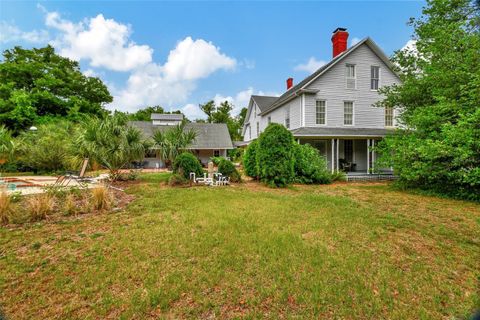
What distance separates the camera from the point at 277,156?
A: 9.88 m

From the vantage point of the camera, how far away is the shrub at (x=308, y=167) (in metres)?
11.2

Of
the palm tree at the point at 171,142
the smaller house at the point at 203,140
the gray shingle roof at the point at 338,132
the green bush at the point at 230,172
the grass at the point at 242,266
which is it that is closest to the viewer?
the grass at the point at 242,266

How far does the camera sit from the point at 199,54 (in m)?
18.2

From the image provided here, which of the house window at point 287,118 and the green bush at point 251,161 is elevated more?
the house window at point 287,118

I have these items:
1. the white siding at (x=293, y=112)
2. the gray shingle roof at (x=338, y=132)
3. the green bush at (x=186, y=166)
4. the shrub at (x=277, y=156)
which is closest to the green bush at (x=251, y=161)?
the shrub at (x=277, y=156)

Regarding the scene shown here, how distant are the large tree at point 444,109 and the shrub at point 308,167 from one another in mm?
2860

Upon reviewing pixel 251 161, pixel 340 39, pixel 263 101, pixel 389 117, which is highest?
pixel 340 39

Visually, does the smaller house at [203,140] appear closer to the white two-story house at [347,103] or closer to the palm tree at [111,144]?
the white two-story house at [347,103]

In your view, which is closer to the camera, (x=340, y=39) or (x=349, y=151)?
(x=349, y=151)

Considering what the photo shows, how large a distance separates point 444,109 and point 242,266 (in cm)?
992

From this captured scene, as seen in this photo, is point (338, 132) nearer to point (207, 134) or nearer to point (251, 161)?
point (251, 161)

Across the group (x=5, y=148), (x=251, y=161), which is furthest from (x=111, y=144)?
(x=5, y=148)

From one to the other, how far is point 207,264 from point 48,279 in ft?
6.76

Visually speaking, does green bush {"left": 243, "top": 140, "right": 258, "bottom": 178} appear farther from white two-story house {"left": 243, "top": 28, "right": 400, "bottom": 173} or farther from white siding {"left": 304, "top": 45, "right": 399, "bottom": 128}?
white siding {"left": 304, "top": 45, "right": 399, "bottom": 128}
